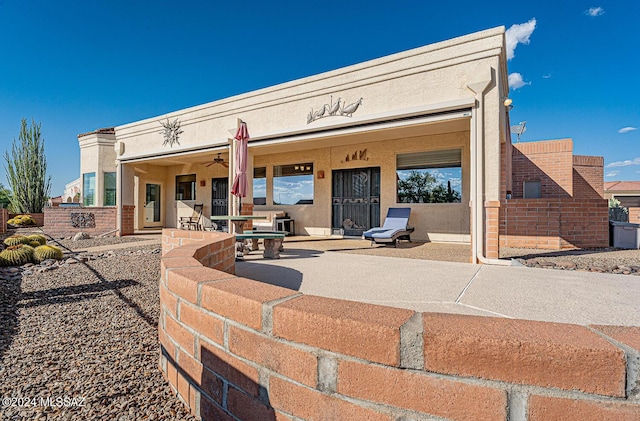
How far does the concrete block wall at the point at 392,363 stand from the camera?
30.7 inches

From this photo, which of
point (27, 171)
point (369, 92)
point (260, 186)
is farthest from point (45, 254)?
point (27, 171)

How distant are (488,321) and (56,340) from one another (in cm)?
306

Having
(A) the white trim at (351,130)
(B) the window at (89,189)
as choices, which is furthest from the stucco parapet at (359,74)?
(B) the window at (89,189)

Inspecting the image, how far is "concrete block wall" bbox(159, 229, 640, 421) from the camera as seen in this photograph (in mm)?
779

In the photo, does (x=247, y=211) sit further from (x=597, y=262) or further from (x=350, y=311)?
(x=350, y=311)

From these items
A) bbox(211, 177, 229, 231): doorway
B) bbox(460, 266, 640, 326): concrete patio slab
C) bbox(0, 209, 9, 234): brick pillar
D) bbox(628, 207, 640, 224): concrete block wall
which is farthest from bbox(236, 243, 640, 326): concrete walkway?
bbox(0, 209, 9, 234): brick pillar

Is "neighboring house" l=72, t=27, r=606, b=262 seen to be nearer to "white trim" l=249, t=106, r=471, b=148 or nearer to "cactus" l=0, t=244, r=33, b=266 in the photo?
"white trim" l=249, t=106, r=471, b=148

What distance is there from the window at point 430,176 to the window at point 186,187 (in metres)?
8.82

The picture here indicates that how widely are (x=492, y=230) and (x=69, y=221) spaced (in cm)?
1323

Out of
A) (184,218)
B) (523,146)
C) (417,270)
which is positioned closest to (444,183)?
(417,270)

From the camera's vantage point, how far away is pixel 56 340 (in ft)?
7.98

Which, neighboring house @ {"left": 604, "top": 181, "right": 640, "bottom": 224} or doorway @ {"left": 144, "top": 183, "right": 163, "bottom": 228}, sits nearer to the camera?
doorway @ {"left": 144, "top": 183, "right": 163, "bottom": 228}

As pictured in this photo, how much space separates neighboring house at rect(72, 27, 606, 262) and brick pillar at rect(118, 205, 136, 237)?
0.12ft

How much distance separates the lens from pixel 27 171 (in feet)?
55.5
